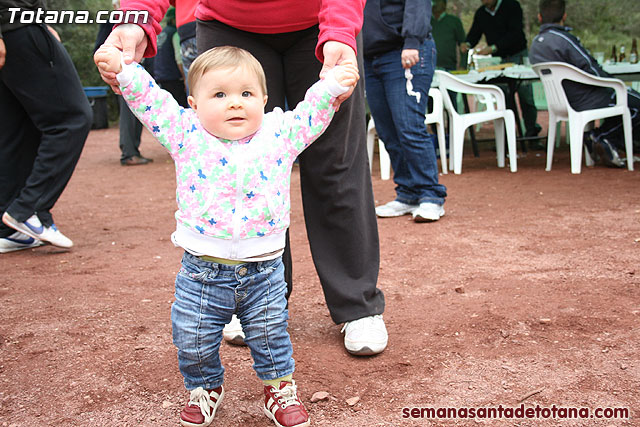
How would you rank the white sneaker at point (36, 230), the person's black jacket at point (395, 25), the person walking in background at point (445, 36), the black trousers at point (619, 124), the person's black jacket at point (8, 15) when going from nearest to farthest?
the person's black jacket at point (8, 15) → the white sneaker at point (36, 230) → the person's black jacket at point (395, 25) → the black trousers at point (619, 124) → the person walking in background at point (445, 36)

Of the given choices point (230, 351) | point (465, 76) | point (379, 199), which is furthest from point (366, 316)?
point (465, 76)

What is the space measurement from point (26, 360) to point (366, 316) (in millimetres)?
1254

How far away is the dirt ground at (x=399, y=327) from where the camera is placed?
209 cm

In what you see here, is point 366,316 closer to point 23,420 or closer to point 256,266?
point 256,266

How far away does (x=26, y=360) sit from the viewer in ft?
8.07

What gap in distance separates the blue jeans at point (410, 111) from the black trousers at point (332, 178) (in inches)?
91.3

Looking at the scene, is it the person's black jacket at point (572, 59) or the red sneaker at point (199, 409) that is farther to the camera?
the person's black jacket at point (572, 59)

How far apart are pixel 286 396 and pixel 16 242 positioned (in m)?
2.91

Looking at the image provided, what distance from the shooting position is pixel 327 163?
95.9 inches

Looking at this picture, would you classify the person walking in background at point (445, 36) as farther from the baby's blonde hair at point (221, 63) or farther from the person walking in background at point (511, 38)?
the baby's blonde hair at point (221, 63)

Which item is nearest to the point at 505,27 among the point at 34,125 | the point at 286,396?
the point at 34,125

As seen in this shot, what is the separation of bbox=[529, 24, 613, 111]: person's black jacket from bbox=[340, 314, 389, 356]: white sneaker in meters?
4.91

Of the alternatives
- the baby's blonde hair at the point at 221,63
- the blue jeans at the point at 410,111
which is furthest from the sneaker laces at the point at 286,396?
the blue jeans at the point at 410,111

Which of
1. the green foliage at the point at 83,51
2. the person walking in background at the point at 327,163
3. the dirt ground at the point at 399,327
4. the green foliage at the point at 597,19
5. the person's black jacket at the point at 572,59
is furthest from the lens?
the green foliage at the point at 597,19
